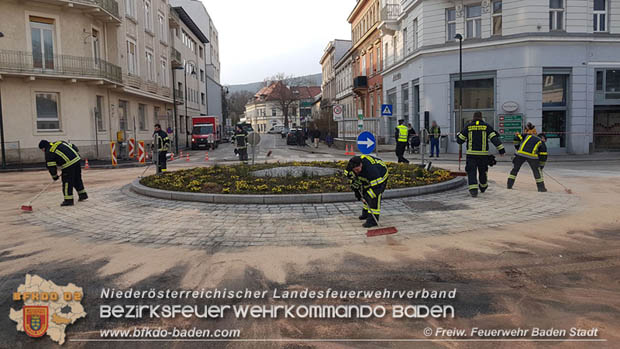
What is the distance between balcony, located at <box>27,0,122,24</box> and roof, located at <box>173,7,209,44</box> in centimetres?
1830

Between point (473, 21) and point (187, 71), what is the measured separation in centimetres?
3432

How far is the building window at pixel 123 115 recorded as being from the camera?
30.5 meters

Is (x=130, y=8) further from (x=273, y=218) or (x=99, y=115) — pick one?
(x=273, y=218)

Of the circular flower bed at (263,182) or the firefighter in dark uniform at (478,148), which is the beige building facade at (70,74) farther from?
the firefighter in dark uniform at (478,148)

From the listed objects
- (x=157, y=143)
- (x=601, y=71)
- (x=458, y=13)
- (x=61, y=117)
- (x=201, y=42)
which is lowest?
(x=157, y=143)

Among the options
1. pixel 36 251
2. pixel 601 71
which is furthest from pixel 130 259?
pixel 601 71

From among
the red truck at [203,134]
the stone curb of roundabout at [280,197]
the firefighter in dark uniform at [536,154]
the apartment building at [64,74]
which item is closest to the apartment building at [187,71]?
the red truck at [203,134]

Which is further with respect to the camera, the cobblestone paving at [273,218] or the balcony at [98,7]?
the balcony at [98,7]

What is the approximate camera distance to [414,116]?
28.7 meters

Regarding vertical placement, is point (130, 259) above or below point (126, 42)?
below

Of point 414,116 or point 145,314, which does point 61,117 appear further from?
point 145,314

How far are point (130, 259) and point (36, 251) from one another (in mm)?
1632

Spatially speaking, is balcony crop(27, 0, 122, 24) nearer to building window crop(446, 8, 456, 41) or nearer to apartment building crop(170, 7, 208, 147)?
apartment building crop(170, 7, 208, 147)

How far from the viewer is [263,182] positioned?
1103 cm
